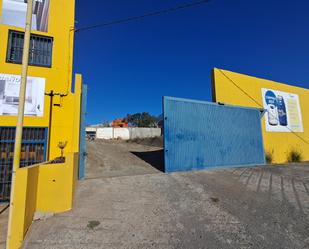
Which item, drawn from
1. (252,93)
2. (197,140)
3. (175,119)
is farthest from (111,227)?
(252,93)

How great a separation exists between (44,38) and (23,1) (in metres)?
1.44

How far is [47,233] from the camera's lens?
11.5ft

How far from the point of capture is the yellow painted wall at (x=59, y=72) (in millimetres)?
6367

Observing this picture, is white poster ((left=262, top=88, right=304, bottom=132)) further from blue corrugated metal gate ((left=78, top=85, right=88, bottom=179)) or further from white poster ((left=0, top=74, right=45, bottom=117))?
white poster ((left=0, top=74, right=45, bottom=117))

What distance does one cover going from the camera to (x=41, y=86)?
659 centimetres

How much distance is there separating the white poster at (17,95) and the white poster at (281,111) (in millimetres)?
12822

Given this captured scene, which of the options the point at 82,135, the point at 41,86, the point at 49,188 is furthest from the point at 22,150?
the point at 49,188

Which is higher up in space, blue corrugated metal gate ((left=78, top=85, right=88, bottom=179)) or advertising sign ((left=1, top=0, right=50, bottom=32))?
advertising sign ((left=1, top=0, right=50, bottom=32))

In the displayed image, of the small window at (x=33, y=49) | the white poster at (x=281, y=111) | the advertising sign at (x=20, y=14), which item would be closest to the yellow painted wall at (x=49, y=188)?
the small window at (x=33, y=49)

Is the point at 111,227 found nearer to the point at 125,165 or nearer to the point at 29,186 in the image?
A: the point at 29,186

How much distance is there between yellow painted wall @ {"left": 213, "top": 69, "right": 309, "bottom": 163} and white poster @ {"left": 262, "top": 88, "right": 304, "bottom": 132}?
34 cm

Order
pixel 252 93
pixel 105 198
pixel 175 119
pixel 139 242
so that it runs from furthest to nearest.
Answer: pixel 252 93 → pixel 175 119 → pixel 105 198 → pixel 139 242

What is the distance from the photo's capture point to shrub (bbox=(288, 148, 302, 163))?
43.4 feet

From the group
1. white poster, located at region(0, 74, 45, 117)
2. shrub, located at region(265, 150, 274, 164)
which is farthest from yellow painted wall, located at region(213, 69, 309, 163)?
white poster, located at region(0, 74, 45, 117)
